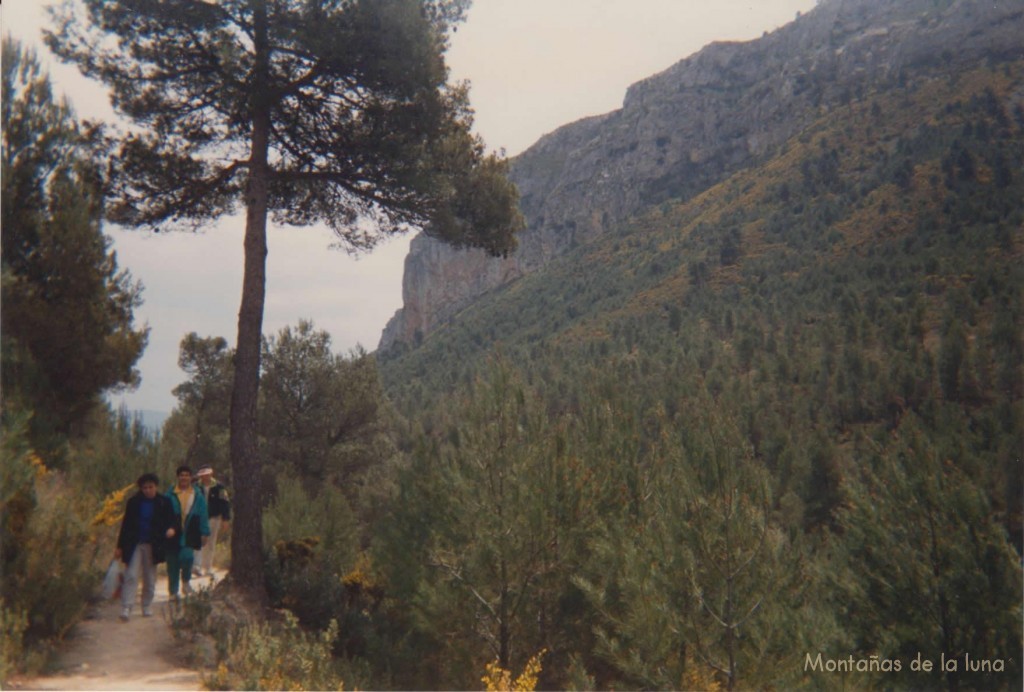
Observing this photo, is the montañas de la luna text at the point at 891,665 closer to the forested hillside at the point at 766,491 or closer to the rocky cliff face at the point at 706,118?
the forested hillside at the point at 766,491

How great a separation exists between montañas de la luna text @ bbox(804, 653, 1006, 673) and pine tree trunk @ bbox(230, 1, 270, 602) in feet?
20.8

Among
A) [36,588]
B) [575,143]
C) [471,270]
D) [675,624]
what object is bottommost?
[675,624]

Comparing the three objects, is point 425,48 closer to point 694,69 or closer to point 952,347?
point 952,347

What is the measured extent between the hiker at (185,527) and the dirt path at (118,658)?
0.39 m

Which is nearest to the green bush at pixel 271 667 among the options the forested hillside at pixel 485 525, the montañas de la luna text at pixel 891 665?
the forested hillside at pixel 485 525

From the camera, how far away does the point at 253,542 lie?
8414 millimetres

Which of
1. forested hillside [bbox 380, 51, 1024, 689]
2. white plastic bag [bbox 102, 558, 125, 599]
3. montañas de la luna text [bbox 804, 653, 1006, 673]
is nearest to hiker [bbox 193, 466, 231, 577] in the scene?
white plastic bag [bbox 102, 558, 125, 599]

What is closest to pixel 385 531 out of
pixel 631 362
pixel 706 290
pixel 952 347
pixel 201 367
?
pixel 201 367

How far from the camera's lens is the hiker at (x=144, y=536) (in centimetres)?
762

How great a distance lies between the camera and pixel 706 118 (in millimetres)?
121750

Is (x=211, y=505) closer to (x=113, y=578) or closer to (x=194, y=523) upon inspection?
(x=194, y=523)

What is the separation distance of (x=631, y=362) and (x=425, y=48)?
4119 centimetres

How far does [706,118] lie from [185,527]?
127358mm

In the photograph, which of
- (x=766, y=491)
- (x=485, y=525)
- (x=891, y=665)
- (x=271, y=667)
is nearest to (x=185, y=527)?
(x=271, y=667)
